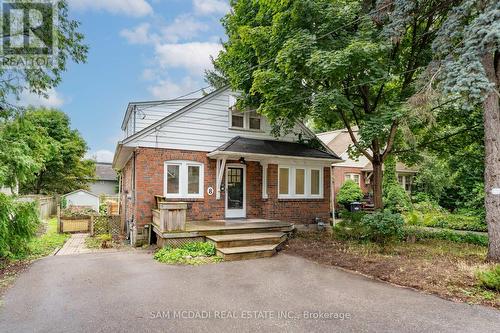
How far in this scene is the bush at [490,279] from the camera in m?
5.27

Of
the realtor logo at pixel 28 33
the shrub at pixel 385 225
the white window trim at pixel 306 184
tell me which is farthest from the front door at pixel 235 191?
the realtor logo at pixel 28 33

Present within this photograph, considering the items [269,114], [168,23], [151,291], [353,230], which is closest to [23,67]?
[151,291]

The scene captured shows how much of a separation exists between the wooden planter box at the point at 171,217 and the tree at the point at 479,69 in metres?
7.25

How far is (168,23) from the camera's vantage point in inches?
548

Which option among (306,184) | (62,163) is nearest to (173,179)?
(306,184)

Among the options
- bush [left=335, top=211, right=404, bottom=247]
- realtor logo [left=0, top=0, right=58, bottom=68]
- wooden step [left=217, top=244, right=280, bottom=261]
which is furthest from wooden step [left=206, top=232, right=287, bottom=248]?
realtor logo [left=0, top=0, right=58, bottom=68]

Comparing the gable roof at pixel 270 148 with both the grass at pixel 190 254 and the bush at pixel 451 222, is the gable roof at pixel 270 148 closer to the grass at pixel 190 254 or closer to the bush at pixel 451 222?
the grass at pixel 190 254

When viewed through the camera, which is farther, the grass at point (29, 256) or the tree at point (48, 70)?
the grass at point (29, 256)

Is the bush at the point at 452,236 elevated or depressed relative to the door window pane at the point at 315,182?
depressed

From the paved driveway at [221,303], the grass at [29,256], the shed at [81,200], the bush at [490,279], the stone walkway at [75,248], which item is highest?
the shed at [81,200]

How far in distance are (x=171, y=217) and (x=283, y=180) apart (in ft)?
17.5

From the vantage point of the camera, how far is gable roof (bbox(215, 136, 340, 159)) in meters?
10.8

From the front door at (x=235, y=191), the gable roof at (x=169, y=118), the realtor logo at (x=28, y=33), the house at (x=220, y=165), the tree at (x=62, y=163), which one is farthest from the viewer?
the tree at (x=62, y=163)

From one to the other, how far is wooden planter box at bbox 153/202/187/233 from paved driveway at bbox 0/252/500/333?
4.78 feet
